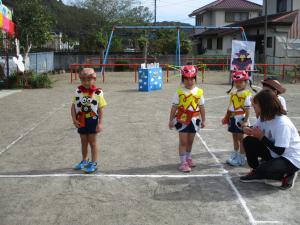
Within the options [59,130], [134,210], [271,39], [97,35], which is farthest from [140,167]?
[97,35]

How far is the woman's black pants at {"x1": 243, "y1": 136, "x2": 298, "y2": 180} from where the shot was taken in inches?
Answer: 187

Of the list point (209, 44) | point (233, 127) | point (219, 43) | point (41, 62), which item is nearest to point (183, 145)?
point (233, 127)

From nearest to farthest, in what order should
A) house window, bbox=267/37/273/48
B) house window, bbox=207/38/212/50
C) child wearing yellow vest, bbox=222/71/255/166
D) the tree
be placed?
1. child wearing yellow vest, bbox=222/71/255/166
2. the tree
3. house window, bbox=267/37/273/48
4. house window, bbox=207/38/212/50

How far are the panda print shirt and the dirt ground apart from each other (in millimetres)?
851

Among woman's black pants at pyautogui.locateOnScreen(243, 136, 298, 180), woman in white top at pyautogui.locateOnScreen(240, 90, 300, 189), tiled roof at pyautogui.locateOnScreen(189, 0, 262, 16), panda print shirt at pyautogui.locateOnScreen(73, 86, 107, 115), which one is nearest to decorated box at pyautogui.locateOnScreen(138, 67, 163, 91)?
panda print shirt at pyautogui.locateOnScreen(73, 86, 107, 115)

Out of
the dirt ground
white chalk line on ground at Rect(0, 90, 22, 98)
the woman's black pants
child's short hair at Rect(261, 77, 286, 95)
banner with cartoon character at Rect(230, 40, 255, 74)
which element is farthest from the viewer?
banner with cartoon character at Rect(230, 40, 255, 74)

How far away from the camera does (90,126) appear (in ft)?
17.9

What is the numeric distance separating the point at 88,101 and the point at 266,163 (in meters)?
2.37

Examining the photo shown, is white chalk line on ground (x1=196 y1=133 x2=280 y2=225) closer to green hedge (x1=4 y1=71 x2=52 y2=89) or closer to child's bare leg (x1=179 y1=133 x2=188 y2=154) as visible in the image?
child's bare leg (x1=179 y1=133 x2=188 y2=154)

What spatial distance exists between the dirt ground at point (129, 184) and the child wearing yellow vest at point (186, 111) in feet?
1.37

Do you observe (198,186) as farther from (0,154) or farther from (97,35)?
(97,35)

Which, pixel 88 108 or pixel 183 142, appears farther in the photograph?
pixel 183 142

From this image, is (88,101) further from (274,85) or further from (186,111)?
(274,85)

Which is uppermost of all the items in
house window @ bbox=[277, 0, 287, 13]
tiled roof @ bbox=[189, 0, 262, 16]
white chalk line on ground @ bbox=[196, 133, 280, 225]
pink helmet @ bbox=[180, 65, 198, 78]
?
tiled roof @ bbox=[189, 0, 262, 16]
